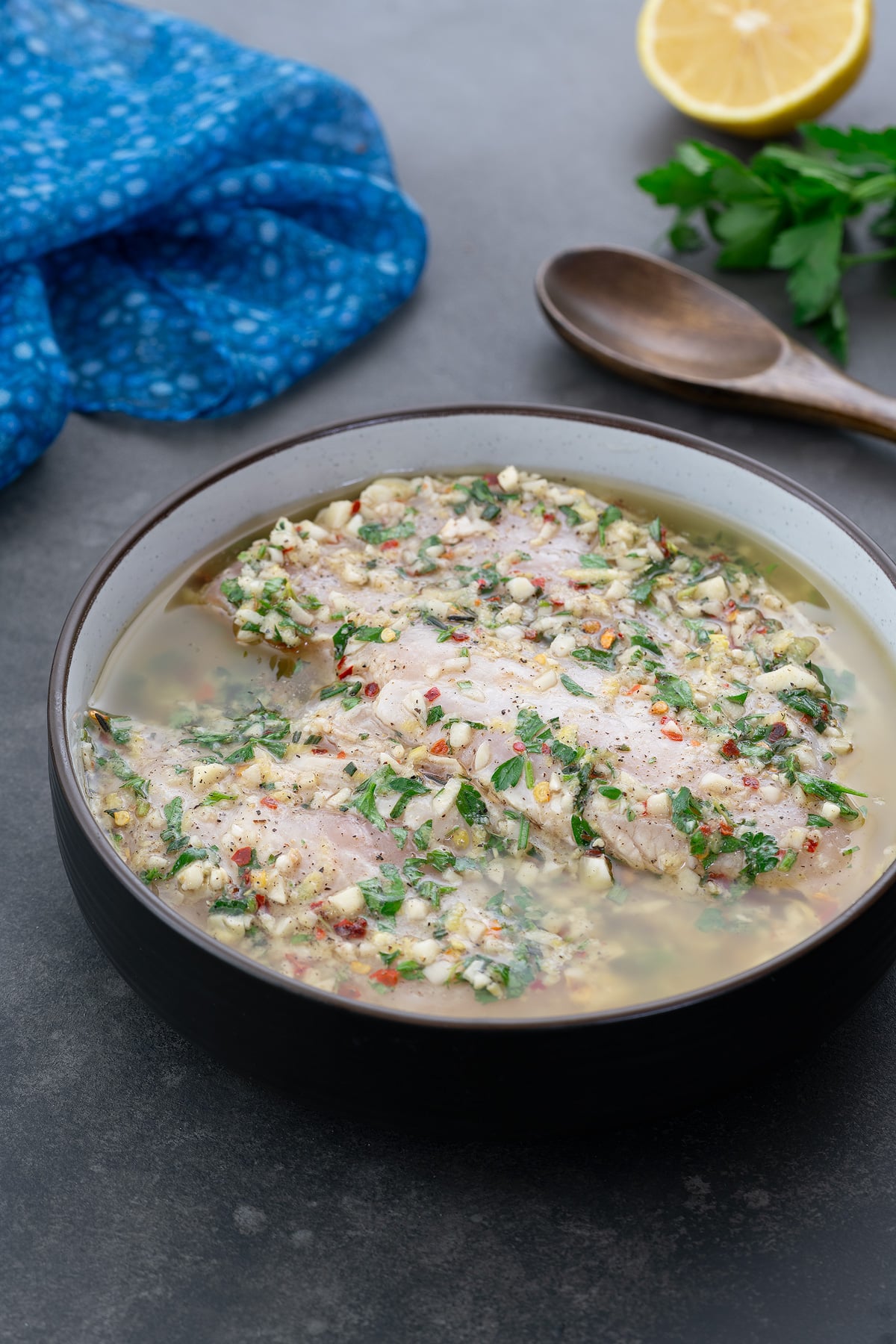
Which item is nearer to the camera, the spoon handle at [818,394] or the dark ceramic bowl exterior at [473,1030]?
the dark ceramic bowl exterior at [473,1030]

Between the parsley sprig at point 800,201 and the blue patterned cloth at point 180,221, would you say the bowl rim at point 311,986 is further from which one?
the parsley sprig at point 800,201

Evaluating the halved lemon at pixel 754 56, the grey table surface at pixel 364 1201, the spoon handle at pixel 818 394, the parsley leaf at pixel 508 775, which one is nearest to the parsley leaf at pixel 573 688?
the parsley leaf at pixel 508 775

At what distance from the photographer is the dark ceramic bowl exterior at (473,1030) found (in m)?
1.92

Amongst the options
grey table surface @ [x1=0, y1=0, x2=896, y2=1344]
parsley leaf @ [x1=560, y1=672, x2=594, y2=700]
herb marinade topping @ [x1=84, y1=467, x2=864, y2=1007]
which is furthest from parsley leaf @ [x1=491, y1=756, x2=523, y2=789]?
grey table surface @ [x1=0, y1=0, x2=896, y2=1344]

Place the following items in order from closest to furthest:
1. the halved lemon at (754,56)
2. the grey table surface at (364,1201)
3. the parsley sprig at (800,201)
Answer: the grey table surface at (364,1201) < the parsley sprig at (800,201) < the halved lemon at (754,56)

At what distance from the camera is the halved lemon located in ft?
14.1

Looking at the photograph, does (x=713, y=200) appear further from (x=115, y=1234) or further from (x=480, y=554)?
(x=115, y=1234)

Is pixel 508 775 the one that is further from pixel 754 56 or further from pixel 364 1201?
pixel 754 56

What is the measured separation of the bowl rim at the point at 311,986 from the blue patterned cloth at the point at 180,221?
0.99 m

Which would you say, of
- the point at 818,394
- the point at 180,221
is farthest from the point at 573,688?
the point at 180,221

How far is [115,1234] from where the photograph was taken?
7.14 feet

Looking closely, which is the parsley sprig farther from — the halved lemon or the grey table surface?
the grey table surface

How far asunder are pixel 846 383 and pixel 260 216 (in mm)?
1884

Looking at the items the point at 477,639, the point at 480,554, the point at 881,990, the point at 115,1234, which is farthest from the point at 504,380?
the point at 115,1234
